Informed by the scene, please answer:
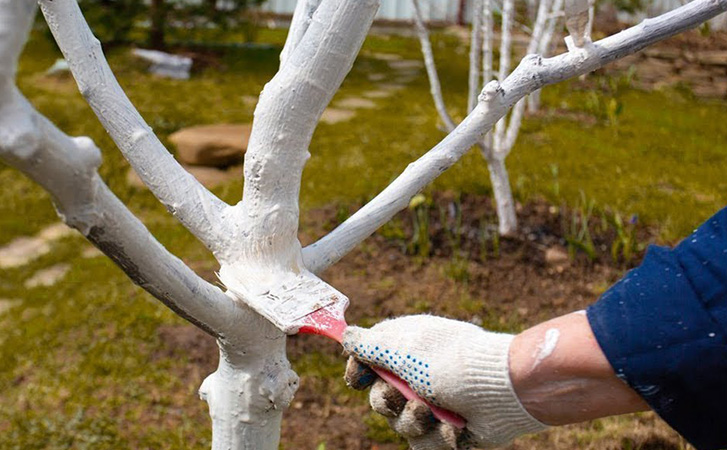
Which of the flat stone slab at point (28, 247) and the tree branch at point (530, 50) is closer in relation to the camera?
the tree branch at point (530, 50)

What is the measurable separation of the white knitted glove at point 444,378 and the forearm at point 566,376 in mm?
30

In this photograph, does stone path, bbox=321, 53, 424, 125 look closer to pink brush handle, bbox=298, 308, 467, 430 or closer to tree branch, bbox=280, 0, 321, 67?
tree branch, bbox=280, 0, 321, 67

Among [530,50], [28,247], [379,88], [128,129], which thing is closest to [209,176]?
[28,247]

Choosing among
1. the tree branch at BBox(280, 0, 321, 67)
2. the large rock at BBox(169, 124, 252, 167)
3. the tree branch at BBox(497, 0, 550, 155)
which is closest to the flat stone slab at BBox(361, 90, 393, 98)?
the large rock at BBox(169, 124, 252, 167)

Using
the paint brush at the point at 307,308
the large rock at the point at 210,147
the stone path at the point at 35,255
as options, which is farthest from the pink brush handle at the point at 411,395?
the large rock at the point at 210,147

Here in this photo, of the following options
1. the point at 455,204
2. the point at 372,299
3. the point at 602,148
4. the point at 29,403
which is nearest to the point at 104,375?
the point at 29,403

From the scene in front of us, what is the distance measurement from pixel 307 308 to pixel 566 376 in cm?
49

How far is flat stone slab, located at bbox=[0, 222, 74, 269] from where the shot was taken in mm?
3939

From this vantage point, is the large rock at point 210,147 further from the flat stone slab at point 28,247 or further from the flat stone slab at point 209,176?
the flat stone slab at point 28,247

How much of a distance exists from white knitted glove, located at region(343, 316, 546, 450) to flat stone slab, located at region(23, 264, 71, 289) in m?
2.57

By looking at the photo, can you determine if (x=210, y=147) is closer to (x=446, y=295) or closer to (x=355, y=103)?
(x=355, y=103)

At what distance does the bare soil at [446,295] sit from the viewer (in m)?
2.66

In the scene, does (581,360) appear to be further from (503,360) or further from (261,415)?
(261,415)

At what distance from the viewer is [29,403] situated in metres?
2.86
